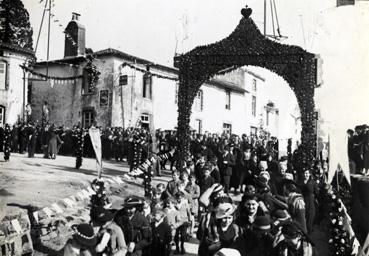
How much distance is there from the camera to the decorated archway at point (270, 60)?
9.39 meters

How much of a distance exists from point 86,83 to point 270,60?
11.4 meters

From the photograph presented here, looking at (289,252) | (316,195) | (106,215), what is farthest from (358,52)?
(106,215)

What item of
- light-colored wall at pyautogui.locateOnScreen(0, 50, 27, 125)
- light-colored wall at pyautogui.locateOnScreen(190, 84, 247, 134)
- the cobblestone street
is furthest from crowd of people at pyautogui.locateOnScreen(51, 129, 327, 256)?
light-colored wall at pyautogui.locateOnScreen(190, 84, 247, 134)

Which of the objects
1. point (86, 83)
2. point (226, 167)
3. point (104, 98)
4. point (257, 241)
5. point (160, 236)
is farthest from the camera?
point (86, 83)

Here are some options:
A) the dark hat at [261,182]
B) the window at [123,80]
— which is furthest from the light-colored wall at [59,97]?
the dark hat at [261,182]

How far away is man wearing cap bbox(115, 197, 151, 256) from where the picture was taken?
441cm

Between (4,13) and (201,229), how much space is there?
472 centimetres

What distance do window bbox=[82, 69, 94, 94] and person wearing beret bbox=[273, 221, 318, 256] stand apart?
16.2 meters

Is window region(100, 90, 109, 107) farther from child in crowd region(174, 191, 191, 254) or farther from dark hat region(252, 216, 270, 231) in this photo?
dark hat region(252, 216, 270, 231)

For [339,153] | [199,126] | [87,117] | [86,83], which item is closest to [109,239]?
[339,153]

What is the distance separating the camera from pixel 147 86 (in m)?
20.1

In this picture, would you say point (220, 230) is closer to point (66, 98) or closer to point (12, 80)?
point (12, 80)

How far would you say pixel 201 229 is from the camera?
4.28 m

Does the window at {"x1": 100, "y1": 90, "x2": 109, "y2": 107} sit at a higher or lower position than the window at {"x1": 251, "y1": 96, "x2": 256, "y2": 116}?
lower
